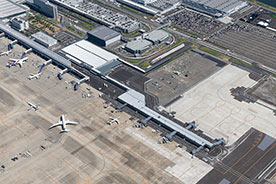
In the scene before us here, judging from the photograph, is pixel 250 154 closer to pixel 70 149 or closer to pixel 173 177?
pixel 173 177

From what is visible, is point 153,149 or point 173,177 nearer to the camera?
point 173,177

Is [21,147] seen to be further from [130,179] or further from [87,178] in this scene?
[130,179]

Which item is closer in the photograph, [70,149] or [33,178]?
[33,178]

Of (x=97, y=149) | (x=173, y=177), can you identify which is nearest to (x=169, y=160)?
(x=173, y=177)

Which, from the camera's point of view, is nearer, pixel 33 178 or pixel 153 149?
pixel 33 178

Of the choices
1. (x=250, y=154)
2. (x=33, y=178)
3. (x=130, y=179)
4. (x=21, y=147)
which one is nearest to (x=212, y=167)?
(x=250, y=154)

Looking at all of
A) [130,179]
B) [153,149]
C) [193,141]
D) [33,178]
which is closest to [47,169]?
[33,178]

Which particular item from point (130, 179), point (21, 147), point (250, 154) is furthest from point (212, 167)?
point (21, 147)

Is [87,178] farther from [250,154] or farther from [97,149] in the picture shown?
[250,154]
